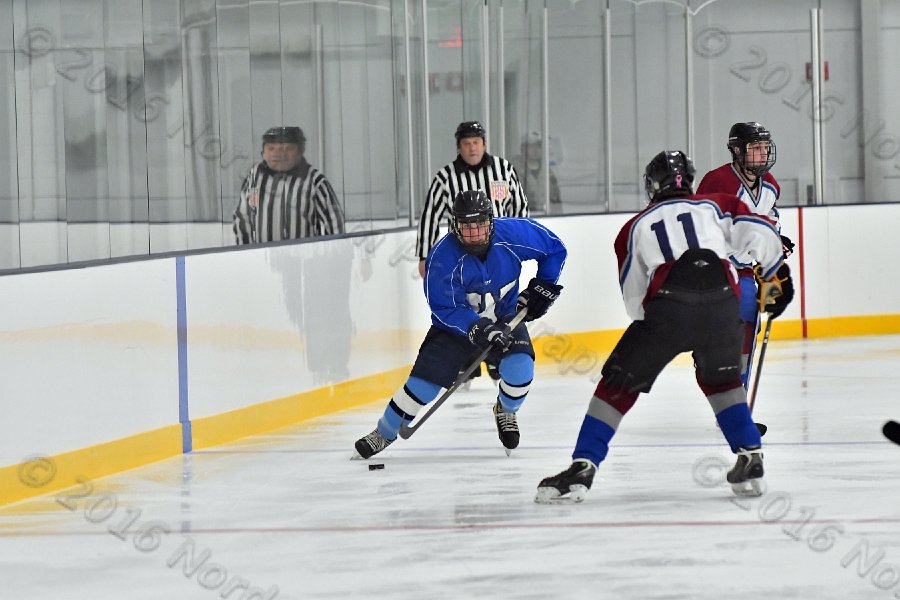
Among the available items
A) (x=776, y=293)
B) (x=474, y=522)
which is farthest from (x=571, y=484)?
(x=776, y=293)

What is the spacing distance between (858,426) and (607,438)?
6.50 feet

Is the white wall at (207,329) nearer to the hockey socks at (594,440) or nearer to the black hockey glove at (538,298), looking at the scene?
the black hockey glove at (538,298)

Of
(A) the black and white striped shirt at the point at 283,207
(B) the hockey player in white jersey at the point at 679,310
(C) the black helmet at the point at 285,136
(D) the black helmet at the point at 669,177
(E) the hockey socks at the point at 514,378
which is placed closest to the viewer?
(B) the hockey player in white jersey at the point at 679,310

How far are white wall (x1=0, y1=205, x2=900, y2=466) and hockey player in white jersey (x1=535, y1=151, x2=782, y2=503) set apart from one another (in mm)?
1522

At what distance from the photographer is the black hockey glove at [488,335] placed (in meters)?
5.34

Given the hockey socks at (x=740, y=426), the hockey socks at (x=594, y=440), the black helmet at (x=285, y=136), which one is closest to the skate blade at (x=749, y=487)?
the hockey socks at (x=740, y=426)

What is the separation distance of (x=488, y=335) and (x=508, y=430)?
0.57m

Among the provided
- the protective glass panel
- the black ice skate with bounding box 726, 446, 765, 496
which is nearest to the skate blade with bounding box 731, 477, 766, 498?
the black ice skate with bounding box 726, 446, 765, 496

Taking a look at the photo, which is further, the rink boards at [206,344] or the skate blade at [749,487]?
the rink boards at [206,344]

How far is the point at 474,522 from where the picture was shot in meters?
4.54

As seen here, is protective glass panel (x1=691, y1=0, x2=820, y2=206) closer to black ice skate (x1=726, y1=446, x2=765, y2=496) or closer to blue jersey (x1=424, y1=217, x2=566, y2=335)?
blue jersey (x1=424, y1=217, x2=566, y2=335)

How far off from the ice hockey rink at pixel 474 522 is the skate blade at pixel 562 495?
0.08 feet

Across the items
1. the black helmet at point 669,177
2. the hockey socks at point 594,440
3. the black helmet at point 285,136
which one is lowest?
the hockey socks at point 594,440

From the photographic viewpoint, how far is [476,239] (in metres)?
5.45
